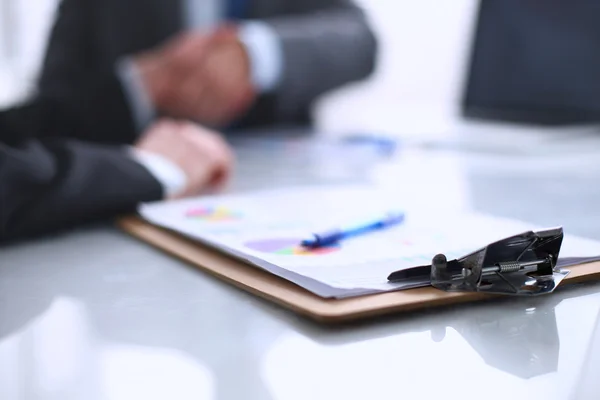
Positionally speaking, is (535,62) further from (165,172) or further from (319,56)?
(165,172)

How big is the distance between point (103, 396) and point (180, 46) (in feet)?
3.38

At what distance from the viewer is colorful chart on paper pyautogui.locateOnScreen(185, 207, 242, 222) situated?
1.90ft

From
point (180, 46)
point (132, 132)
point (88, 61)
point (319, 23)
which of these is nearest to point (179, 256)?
point (132, 132)

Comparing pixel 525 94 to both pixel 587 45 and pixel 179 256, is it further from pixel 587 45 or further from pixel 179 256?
pixel 179 256

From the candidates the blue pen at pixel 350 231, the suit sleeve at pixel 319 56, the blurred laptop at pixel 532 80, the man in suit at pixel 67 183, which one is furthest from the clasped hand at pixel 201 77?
the blue pen at pixel 350 231

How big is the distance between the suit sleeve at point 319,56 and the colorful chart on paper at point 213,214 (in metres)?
0.75

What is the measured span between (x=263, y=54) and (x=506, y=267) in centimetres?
93

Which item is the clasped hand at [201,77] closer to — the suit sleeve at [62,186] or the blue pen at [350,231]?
the suit sleeve at [62,186]

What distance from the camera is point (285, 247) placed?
48cm

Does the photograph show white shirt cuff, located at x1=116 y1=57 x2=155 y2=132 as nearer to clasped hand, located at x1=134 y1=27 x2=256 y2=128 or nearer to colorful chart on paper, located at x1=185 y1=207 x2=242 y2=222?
clasped hand, located at x1=134 y1=27 x2=256 y2=128

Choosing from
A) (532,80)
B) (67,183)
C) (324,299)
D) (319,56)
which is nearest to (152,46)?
(319,56)

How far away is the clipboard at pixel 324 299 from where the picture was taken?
0.37m

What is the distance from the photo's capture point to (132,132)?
1.06 meters

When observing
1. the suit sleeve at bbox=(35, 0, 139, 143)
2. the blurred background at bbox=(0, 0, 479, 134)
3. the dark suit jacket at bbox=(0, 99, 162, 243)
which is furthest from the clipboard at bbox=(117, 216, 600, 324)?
the blurred background at bbox=(0, 0, 479, 134)
